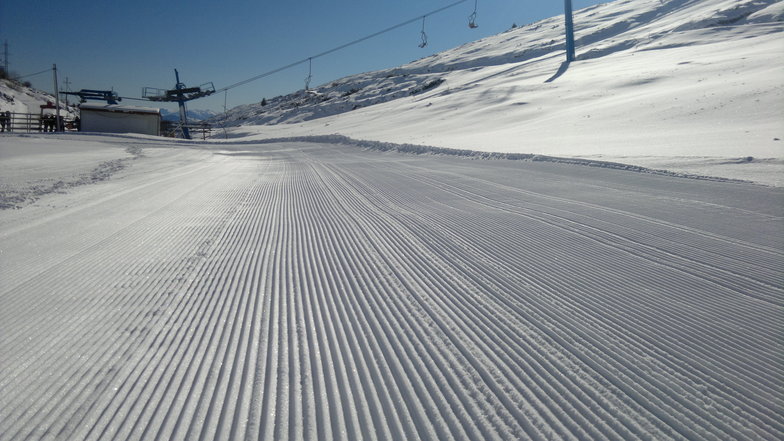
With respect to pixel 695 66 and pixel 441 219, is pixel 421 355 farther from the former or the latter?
pixel 695 66

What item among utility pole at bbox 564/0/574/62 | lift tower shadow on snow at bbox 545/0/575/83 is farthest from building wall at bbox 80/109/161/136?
utility pole at bbox 564/0/574/62

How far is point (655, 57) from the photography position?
31.1m

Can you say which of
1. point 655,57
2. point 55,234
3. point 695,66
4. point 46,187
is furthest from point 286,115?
point 55,234

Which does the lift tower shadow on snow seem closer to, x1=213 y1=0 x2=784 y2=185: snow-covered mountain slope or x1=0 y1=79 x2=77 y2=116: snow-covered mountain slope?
x1=213 y1=0 x2=784 y2=185: snow-covered mountain slope

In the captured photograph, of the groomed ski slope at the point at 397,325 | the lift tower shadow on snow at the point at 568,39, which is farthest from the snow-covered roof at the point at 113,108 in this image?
the groomed ski slope at the point at 397,325

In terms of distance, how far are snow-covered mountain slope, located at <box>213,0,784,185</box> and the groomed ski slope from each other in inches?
202

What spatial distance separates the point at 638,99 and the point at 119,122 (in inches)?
1577

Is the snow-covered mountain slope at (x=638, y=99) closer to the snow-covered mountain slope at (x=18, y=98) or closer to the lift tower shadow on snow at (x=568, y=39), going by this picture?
the lift tower shadow on snow at (x=568, y=39)

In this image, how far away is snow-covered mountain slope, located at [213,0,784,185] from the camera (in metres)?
11.6

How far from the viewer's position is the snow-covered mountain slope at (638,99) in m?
11.6

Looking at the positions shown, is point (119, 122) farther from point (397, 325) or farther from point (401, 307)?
point (397, 325)

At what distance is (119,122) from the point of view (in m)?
41.9

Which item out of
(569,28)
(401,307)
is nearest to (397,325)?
(401,307)

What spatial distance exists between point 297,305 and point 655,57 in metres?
34.5
